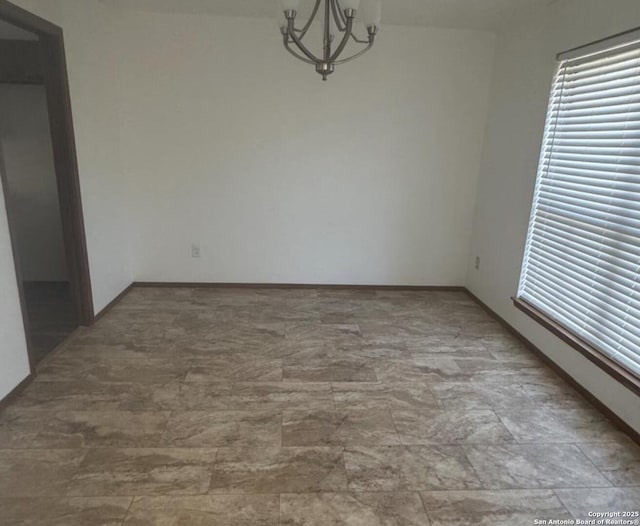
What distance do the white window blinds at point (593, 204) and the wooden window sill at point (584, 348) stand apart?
0.04 meters

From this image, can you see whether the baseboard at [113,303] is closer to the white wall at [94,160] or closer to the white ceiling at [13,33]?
the white wall at [94,160]

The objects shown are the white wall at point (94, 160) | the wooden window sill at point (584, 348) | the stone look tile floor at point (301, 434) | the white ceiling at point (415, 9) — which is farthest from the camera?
the white ceiling at point (415, 9)

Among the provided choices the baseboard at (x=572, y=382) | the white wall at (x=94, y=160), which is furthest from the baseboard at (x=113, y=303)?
the baseboard at (x=572, y=382)

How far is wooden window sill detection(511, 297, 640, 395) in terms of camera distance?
2.15 metres

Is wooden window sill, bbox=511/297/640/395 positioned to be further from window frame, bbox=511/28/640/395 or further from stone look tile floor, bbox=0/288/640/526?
stone look tile floor, bbox=0/288/640/526

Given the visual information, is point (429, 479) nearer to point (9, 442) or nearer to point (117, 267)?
point (9, 442)

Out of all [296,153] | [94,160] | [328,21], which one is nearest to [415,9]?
[296,153]

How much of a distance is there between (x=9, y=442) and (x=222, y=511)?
1.15m

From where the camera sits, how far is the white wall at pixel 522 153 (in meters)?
2.37

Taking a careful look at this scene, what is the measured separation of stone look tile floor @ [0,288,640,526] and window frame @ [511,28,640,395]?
0.27 m

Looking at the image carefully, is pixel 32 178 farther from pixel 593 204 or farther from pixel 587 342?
pixel 587 342

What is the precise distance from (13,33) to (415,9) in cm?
→ 303

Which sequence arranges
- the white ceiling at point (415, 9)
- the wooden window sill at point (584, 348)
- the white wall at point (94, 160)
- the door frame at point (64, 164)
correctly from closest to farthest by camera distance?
the wooden window sill at point (584, 348) < the white wall at point (94, 160) < the door frame at point (64, 164) < the white ceiling at point (415, 9)

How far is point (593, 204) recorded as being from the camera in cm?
247
